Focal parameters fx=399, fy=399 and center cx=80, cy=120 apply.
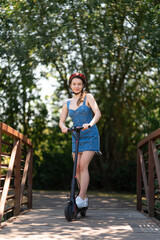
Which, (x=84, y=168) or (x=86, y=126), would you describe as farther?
(x=84, y=168)

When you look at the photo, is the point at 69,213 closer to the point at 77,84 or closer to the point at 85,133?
the point at 85,133

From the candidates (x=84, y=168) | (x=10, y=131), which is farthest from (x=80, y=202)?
(x=10, y=131)

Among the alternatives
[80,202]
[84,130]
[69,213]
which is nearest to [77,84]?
[84,130]

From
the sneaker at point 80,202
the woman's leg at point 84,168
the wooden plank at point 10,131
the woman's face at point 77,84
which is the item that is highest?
the woman's face at point 77,84

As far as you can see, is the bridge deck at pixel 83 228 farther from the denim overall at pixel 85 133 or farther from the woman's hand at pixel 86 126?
the woman's hand at pixel 86 126

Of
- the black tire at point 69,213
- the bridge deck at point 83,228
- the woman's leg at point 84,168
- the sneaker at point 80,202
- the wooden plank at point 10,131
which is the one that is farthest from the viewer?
the woman's leg at point 84,168

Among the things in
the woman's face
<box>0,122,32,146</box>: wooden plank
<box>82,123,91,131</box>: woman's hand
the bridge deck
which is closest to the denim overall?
the woman's face

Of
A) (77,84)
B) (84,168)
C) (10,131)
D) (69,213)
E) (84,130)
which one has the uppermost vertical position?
(77,84)

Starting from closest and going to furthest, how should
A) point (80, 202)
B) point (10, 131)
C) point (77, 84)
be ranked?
1. point (10, 131)
2. point (80, 202)
3. point (77, 84)

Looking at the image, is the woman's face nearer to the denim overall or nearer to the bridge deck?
the denim overall

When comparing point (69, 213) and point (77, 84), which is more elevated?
point (77, 84)

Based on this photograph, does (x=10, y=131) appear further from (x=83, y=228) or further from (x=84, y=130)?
(x=83, y=228)

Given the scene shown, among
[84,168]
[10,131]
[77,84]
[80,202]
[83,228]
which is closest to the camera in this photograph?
[83,228]

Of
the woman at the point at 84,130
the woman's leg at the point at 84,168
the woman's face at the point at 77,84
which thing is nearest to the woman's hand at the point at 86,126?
the woman at the point at 84,130
